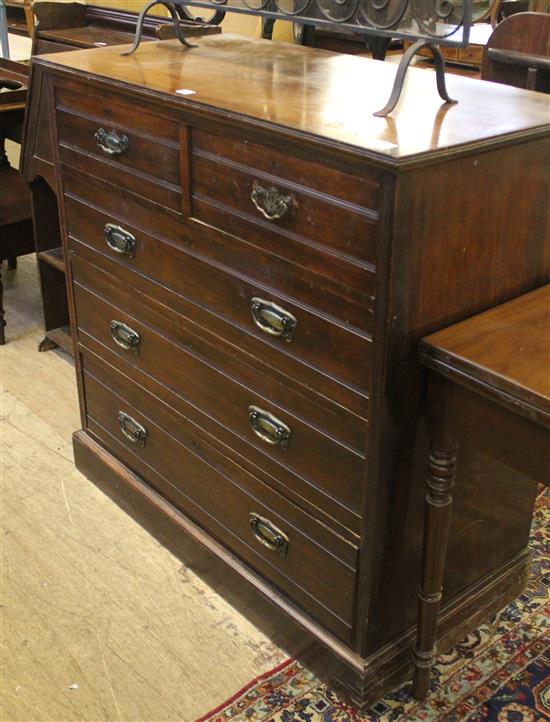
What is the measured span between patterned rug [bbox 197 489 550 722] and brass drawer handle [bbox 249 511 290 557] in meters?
0.28

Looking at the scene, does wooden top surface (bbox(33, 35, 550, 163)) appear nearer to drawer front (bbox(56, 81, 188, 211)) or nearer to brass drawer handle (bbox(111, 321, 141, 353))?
drawer front (bbox(56, 81, 188, 211))

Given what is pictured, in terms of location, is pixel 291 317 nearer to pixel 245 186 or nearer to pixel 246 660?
pixel 245 186

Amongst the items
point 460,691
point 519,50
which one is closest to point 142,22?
point 519,50

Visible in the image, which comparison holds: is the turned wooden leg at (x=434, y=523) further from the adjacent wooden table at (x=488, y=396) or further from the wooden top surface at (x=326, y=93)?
the wooden top surface at (x=326, y=93)

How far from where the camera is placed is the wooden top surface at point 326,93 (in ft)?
4.70

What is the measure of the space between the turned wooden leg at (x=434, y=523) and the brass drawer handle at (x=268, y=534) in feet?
1.02

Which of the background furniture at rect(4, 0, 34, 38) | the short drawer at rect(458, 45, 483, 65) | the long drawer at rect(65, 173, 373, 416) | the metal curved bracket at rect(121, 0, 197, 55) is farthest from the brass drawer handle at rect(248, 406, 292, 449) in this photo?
the background furniture at rect(4, 0, 34, 38)

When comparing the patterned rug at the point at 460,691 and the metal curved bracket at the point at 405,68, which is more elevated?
the metal curved bracket at the point at 405,68

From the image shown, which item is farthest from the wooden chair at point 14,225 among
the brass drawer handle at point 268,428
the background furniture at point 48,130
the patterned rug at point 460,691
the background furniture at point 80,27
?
the patterned rug at point 460,691

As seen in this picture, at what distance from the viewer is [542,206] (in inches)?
63.1

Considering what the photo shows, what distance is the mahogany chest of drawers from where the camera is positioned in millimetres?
1454

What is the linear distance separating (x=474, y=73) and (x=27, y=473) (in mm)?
5114

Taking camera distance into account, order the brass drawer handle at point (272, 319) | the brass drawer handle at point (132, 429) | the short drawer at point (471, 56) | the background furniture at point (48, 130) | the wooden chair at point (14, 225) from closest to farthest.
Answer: the brass drawer handle at point (272, 319) → the brass drawer handle at point (132, 429) → the background furniture at point (48, 130) → the wooden chair at point (14, 225) → the short drawer at point (471, 56)

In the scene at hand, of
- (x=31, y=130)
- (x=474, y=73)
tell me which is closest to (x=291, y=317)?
(x=31, y=130)
